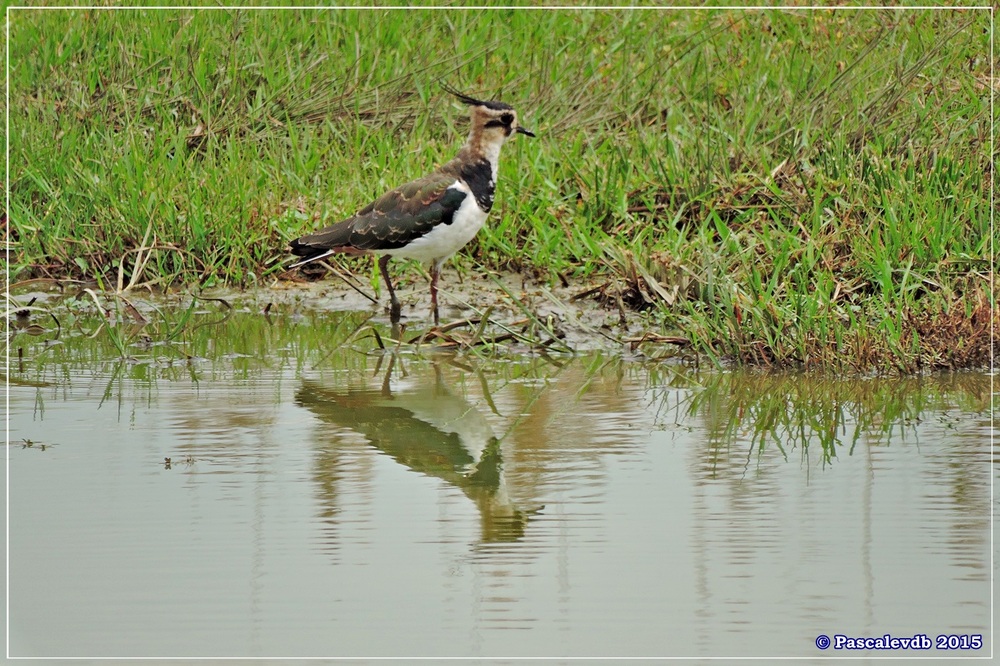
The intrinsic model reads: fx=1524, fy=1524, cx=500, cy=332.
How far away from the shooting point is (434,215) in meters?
7.18

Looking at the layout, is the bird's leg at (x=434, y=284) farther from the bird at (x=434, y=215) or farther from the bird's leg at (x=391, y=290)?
the bird's leg at (x=391, y=290)

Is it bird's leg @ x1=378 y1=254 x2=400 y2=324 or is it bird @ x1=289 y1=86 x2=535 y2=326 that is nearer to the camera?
bird @ x1=289 y1=86 x2=535 y2=326

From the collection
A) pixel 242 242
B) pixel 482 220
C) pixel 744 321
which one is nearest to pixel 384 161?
pixel 242 242

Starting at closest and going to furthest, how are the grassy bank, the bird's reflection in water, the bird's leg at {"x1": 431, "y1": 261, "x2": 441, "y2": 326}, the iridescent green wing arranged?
1. the bird's reflection in water
2. the grassy bank
3. the iridescent green wing
4. the bird's leg at {"x1": 431, "y1": 261, "x2": 441, "y2": 326}

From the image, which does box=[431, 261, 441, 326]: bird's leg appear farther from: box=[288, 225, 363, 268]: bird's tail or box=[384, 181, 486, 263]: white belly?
box=[288, 225, 363, 268]: bird's tail

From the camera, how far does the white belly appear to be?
7195 millimetres

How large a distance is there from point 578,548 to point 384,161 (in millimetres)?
5270

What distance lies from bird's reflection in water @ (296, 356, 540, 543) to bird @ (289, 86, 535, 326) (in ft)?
2.86

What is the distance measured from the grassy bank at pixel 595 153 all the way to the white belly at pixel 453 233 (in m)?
0.72

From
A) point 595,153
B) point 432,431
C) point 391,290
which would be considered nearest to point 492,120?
point 391,290

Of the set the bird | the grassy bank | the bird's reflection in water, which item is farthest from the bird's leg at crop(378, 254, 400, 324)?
the bird's reflection in water

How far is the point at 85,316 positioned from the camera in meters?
7.62

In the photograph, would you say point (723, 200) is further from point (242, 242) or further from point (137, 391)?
point (137, 391)

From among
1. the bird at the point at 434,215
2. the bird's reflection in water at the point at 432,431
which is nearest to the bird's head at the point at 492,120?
the bird at the point at 434,215
